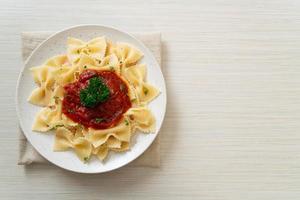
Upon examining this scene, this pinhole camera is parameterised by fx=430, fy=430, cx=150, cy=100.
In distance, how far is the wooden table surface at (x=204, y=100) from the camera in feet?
7.64

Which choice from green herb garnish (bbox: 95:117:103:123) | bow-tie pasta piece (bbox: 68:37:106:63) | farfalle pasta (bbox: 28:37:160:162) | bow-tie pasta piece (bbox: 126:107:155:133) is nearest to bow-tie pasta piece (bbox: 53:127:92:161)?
farfalle pasta (bbox: 28:37:160:162)

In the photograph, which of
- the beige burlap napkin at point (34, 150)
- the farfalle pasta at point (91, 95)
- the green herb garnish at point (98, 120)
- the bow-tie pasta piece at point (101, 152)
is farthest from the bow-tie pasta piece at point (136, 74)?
the bow-tie pasta piece at point (101, 152)

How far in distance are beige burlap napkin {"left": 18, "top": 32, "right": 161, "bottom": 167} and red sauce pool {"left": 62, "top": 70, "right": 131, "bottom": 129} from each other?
270 mm

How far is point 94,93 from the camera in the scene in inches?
82.9

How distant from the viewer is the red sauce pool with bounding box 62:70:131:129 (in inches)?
84.4

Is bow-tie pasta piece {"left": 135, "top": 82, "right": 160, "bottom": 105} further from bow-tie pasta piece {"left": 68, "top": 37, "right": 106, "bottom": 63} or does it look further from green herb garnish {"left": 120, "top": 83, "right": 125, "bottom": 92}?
bow-tie pasta piece {"left": 68, "top": 37, "right": 106, "bottom": 63}

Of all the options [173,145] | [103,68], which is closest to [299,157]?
[173,145]

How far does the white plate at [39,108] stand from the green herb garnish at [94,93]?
26 cm

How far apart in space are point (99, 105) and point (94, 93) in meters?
0.07

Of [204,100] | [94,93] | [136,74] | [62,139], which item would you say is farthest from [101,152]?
[204,100]

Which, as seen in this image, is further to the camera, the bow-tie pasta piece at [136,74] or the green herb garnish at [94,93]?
the bow-tie pasta piece at [136,74]

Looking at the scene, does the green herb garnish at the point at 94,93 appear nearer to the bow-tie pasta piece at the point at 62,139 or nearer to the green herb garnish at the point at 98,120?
the green herb garnish at the point at 98,120

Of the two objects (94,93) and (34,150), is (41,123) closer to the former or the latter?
(34,150)

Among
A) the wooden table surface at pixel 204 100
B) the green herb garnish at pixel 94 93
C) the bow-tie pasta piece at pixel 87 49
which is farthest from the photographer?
the wooden table surface at pixel 204 100
